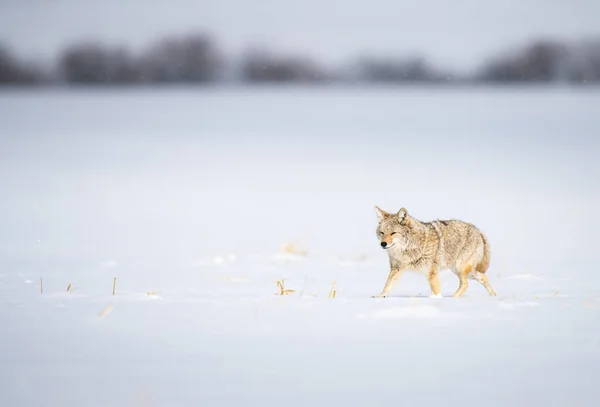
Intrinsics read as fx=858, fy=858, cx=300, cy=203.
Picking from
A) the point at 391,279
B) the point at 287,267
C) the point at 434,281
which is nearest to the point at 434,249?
the point at 434,281

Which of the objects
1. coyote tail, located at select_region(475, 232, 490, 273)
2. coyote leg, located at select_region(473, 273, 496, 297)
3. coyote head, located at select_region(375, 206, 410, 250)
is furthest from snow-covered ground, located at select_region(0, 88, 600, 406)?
coyote head, located at select_region(375, 206, 410, 250)

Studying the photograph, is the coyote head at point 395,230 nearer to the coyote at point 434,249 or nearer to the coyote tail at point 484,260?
the coyote at point 434,249

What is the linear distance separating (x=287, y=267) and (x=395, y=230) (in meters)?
1.94

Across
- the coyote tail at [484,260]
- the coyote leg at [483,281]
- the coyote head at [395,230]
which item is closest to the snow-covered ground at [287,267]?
the coyote leg at [483,281]

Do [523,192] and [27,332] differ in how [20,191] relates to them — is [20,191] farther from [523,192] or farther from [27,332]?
[27,332]

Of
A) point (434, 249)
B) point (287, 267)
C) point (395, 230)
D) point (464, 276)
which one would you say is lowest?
point (287, 267)

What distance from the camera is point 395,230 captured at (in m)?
6.88

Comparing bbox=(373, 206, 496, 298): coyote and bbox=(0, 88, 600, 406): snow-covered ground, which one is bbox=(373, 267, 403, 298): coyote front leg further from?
bbox=(0, 88, 600, 406): snow-covered ground

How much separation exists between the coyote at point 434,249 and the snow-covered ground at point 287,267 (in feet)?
1.10

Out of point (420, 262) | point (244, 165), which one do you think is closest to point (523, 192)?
point (244, 165)

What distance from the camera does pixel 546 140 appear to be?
856 inches

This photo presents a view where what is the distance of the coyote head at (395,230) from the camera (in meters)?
6.85

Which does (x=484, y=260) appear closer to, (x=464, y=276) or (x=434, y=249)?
(x=464, y=276)

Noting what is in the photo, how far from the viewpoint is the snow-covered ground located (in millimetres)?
4719
